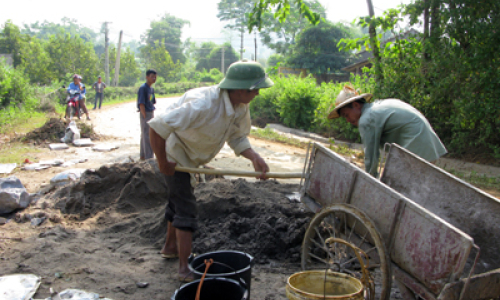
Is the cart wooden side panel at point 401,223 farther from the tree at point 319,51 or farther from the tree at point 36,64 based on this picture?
the tree at point 36,64

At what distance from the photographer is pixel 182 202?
3.29m

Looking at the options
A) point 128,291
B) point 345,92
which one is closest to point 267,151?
point 345,92

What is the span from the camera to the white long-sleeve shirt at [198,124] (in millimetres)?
2941

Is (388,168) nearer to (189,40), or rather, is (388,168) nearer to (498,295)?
(498,295)

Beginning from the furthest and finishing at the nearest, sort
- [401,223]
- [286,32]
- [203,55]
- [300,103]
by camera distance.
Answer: [203,55]
[286,32]
[300,103]
[401,223]

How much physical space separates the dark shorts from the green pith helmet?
2.89 ft

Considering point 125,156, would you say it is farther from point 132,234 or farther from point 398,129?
point 398,129

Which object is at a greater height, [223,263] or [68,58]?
[68,58]

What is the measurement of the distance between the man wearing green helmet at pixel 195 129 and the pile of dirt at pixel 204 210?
2.31 ft

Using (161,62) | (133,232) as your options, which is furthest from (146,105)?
(161,62)

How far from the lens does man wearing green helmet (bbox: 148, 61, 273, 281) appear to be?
2973 mm

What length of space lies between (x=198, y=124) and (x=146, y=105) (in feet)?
16.8

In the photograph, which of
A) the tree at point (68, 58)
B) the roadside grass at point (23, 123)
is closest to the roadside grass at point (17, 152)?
the roadside grass at point (23, 123)

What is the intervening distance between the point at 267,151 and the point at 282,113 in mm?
4787
